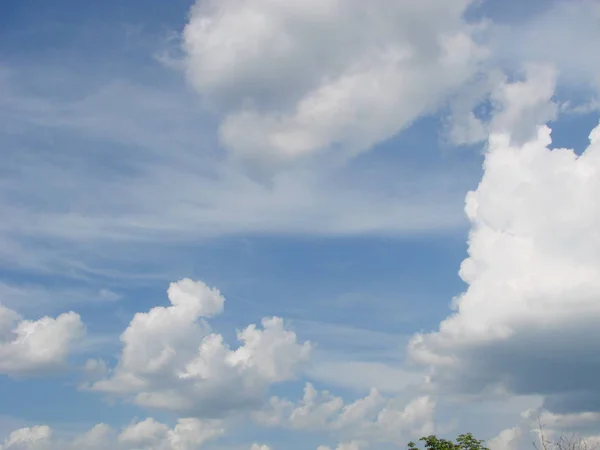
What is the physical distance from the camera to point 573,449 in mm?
94938

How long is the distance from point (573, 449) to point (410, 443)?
97.5 feet

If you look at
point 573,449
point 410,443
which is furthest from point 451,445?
point 573,449

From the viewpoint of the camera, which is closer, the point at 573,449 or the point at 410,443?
the point at 573,449

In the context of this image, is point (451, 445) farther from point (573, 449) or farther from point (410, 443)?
point (573, 449)

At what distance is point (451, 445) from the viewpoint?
120 meters

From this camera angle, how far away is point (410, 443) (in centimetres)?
12025

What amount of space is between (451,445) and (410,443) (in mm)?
5683

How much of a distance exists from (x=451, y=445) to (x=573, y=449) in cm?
2764

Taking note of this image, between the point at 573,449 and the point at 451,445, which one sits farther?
the point at 451,445
